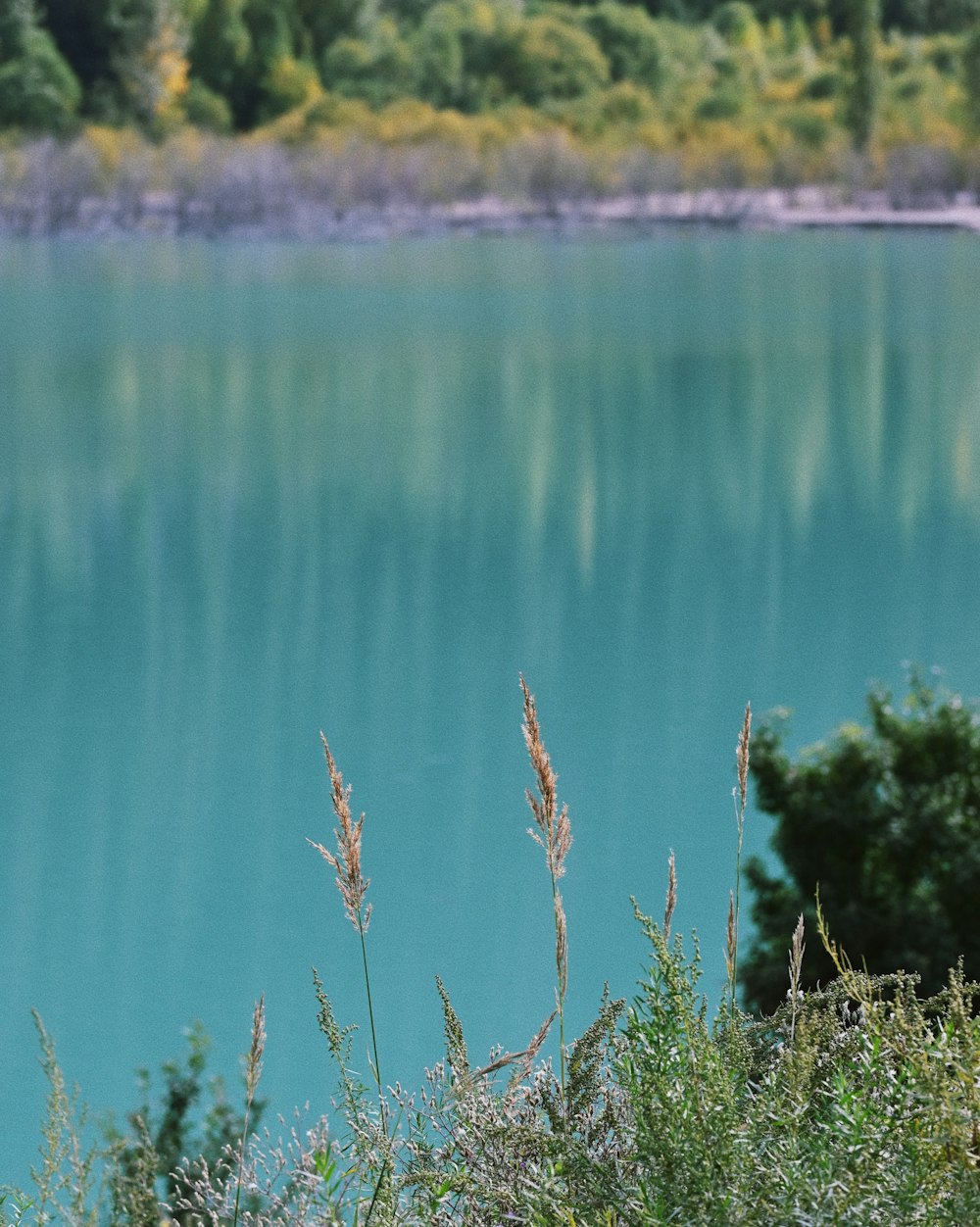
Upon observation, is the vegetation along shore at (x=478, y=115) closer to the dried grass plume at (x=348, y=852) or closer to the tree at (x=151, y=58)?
the tree at (x=151, y=58)

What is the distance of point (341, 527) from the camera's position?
2167 cm

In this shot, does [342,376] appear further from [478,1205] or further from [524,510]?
[478,1205]

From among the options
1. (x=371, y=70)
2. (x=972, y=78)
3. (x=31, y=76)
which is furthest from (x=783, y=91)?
(x=31, y=76)

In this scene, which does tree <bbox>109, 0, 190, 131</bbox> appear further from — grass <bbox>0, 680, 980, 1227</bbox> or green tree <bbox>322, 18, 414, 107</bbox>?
grass <bbox>0, 680, 980, 1227</bbox>

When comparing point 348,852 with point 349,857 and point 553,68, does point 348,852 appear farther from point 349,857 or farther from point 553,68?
point 553,68

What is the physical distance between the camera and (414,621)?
1780 cm

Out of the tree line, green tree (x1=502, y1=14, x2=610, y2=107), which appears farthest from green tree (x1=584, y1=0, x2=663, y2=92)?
green tree (x1=502, y1=14, x2=610, y2=107)

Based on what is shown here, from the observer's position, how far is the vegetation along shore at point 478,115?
6231 cm

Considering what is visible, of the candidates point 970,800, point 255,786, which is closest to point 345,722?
point 255,786

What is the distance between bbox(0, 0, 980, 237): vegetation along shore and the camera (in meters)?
62.3

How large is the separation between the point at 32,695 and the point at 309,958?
19.6ft

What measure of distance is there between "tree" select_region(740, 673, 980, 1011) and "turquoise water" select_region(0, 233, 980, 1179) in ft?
6.59

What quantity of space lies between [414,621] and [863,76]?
5862 cm

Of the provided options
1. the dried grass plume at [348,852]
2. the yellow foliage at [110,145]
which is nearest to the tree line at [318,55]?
the yellow foliage at [110,145]
